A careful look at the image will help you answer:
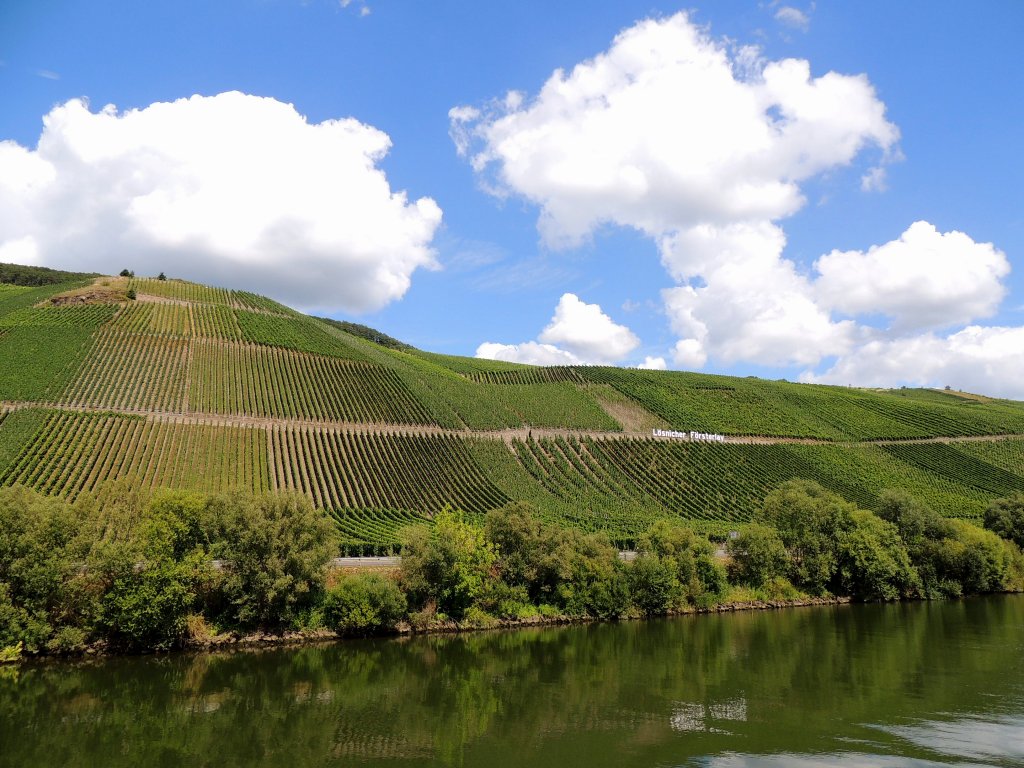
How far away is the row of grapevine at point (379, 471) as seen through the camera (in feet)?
273

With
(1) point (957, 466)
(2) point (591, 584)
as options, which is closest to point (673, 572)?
(2) point (591, 584)

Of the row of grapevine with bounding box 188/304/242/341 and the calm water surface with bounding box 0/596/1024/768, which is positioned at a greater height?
the row of grapevine with bounding box 188/304/242/341

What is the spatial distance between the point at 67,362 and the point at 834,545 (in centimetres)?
10725

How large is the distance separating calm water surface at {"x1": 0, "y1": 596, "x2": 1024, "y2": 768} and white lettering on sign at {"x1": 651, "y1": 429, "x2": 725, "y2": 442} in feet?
258

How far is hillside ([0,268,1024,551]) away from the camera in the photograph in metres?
82.0

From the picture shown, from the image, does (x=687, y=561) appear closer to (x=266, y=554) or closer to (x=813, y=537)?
(x=813, y=537)

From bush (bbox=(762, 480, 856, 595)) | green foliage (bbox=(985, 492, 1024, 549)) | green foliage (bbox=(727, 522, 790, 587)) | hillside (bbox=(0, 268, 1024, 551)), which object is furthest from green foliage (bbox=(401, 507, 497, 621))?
green foliage (bbox=(985, 492, 1024, 549))

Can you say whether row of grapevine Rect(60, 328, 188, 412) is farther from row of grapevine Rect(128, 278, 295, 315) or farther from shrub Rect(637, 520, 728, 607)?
shrub Rect(637, 520, 728, 607)

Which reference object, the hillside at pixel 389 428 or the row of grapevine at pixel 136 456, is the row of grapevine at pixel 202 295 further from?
the row of grapevine at pixel 136 456

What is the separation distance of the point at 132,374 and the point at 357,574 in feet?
223

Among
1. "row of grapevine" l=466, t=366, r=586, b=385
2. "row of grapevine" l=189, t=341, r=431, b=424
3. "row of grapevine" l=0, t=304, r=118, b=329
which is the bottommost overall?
"row of grapevine" l=189, t=341, r=431, b=424

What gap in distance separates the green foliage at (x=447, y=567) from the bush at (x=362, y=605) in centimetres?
213

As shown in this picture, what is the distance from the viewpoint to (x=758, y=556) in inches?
2630

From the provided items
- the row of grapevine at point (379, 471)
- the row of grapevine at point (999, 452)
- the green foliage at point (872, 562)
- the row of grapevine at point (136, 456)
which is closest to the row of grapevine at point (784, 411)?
the row of grapevine at point (999, 452)
